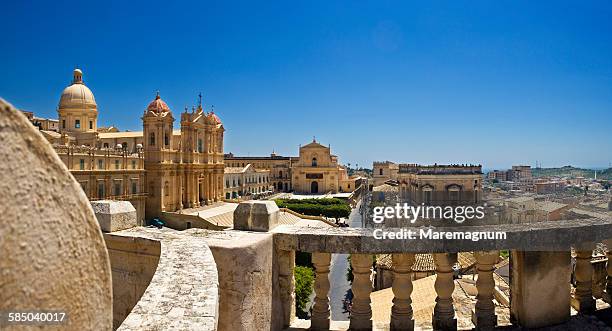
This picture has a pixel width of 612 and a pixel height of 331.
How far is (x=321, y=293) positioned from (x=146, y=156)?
A: 41355 millimetres

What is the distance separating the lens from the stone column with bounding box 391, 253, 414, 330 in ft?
14.1

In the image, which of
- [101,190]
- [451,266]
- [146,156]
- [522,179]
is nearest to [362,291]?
[451,266]

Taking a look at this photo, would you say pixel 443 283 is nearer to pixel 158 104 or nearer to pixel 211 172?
pixel 158 104

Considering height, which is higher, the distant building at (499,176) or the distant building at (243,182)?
the distant building at (499,176)

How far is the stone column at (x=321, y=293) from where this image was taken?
438 cm

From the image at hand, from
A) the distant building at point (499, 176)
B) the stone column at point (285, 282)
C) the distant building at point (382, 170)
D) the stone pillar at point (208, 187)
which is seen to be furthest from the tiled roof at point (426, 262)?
the distant building at point (382, 170)

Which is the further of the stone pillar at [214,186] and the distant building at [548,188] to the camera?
the stone pillar at [214,186]

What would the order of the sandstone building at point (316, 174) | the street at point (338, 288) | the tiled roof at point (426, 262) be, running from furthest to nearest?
the sandstone building at point (316, 174)
the street at point (338, 288)
the tiled roof at point (426, 262)

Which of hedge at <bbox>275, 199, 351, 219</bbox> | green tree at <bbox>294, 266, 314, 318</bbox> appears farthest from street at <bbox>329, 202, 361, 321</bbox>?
hedge at <bbox>275, 199, 351, 219</bbox>

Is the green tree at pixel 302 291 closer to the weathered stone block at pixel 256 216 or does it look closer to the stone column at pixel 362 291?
the stone column at pixel 362 291

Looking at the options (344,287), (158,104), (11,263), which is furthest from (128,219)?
(158,104)

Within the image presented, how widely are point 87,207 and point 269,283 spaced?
2908mm

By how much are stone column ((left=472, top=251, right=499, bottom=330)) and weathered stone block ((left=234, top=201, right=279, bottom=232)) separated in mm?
2204

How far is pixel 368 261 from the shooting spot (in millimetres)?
4301
